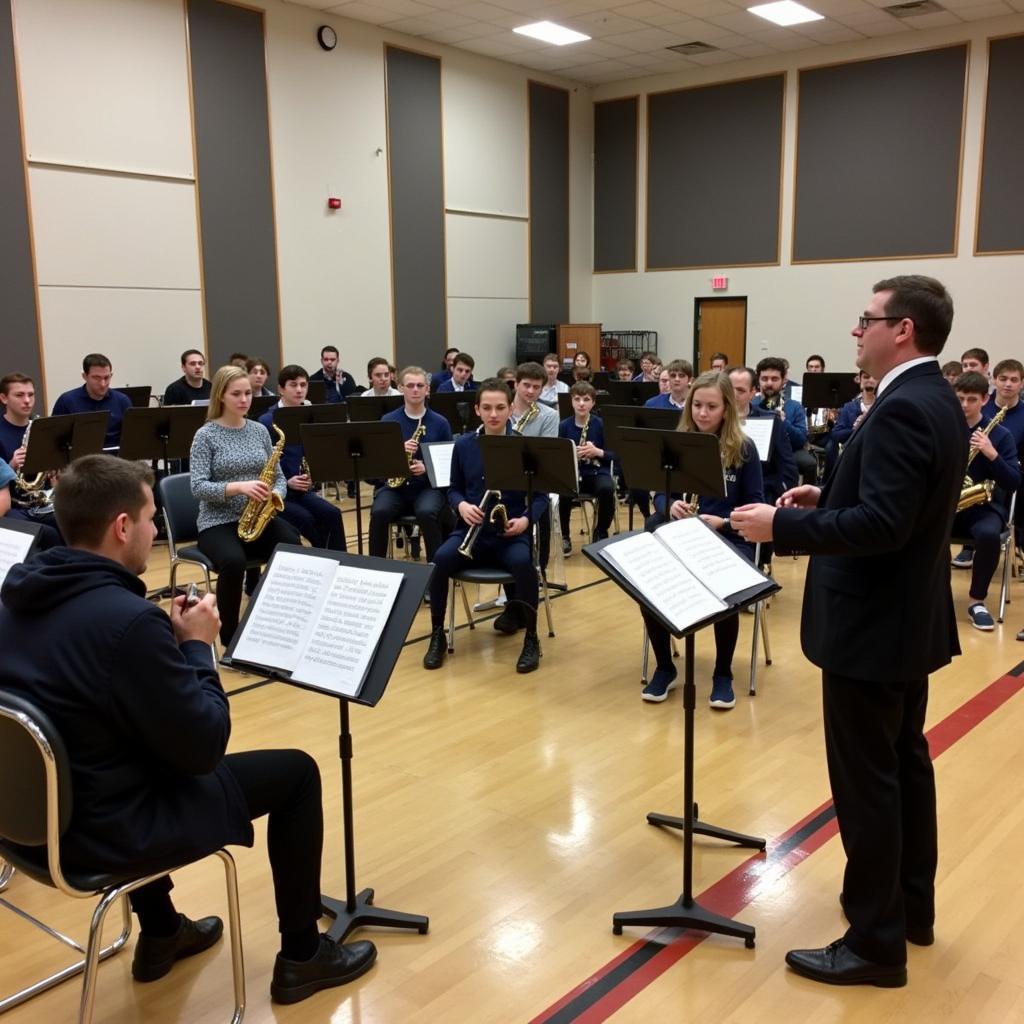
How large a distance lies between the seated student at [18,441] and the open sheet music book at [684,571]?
4439mm

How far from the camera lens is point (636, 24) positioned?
39.9 ft

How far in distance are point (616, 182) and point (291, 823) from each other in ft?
47.3

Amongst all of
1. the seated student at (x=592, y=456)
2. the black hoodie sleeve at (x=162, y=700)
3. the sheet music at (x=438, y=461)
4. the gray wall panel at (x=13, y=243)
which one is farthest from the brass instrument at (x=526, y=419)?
the gray wall panel at (x=13, y=243)

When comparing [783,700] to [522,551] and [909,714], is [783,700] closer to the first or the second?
[522,551]

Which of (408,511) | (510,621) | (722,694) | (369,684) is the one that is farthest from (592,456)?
(369,684)

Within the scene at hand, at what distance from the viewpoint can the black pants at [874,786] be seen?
257 centimetres

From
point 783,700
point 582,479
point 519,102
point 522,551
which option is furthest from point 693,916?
point 519,102

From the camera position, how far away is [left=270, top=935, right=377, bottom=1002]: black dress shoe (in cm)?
264

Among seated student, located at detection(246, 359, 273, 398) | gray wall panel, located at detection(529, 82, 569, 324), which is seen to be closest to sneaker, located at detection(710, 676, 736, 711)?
seated student, located at detection(246, 359, 273, 398)

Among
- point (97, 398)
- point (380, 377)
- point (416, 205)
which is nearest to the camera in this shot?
point (97, 398)

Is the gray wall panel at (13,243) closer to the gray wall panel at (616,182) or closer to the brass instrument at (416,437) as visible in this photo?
the brass instrument at (416,437)

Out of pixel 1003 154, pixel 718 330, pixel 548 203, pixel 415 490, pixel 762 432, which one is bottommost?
pixel 415 490

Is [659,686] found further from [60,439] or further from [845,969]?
[60,439]

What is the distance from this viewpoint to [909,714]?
2701mm
